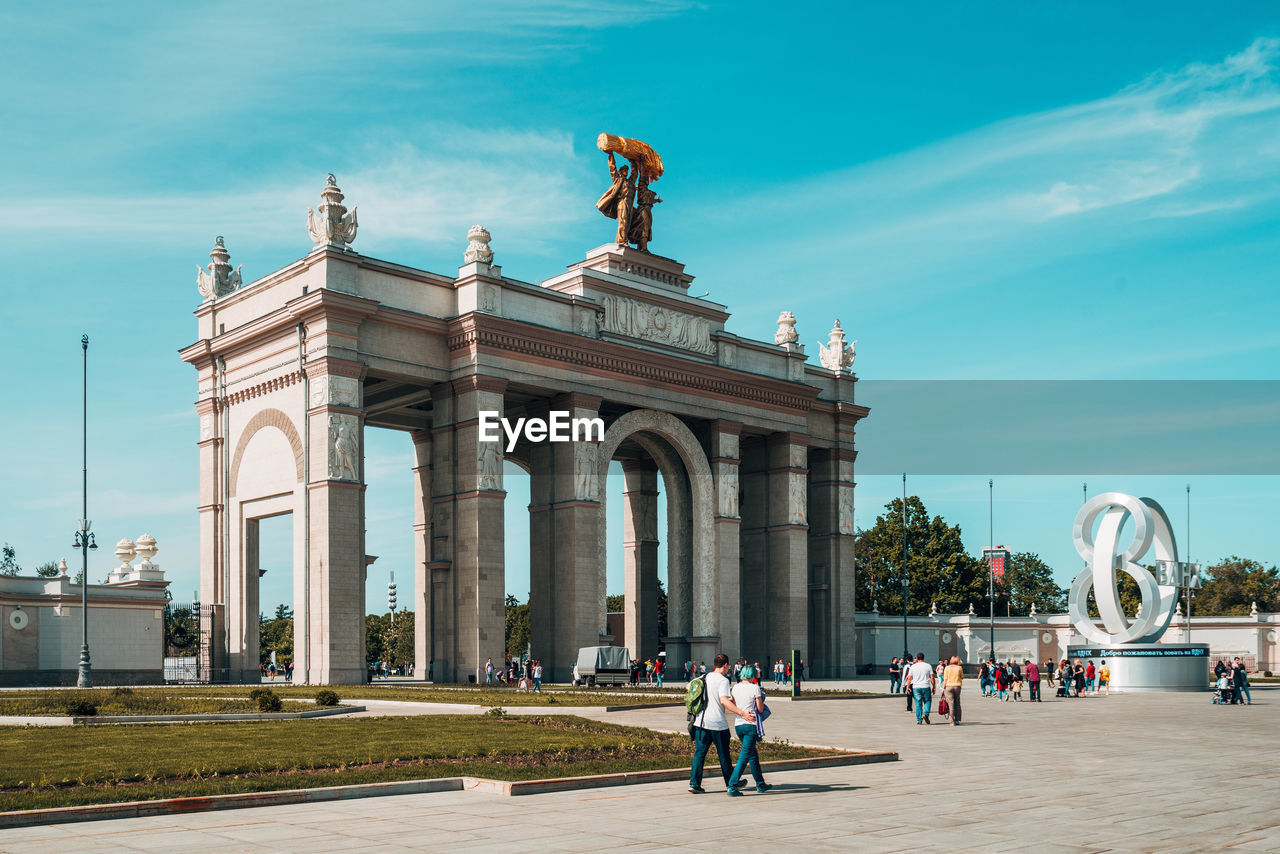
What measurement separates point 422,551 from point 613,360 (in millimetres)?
12298

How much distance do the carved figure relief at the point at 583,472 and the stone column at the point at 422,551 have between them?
6.96m

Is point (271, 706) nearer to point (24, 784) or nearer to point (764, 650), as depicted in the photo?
point (24, 784)

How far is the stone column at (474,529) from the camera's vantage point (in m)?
52.3

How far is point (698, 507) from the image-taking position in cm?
6272

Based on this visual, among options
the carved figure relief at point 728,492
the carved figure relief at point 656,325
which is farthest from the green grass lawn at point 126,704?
the carved figure relief at point 728,492

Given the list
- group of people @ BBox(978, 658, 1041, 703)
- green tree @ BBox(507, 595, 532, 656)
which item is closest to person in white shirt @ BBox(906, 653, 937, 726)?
group of people @ BBox(978, 658, 1041, 703)

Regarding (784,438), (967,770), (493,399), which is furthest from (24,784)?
(784,438)

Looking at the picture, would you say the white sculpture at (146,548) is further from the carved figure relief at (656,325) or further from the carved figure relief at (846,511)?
the carved figure relief at (846,511)

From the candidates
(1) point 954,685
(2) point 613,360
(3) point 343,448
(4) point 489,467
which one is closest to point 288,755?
(1) point 954,685

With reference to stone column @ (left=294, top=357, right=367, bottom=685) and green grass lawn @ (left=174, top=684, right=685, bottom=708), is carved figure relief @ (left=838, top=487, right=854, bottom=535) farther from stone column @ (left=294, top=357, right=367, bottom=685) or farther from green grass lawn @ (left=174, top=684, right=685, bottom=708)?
stone column @ (left=294, top=357, right=367, bottom=685)

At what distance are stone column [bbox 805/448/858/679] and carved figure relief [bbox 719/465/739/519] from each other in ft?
32.9

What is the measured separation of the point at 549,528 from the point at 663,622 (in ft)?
177

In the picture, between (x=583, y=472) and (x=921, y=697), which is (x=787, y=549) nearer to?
(x=583, y=472)

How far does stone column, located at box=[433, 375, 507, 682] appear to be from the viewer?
52.3m
